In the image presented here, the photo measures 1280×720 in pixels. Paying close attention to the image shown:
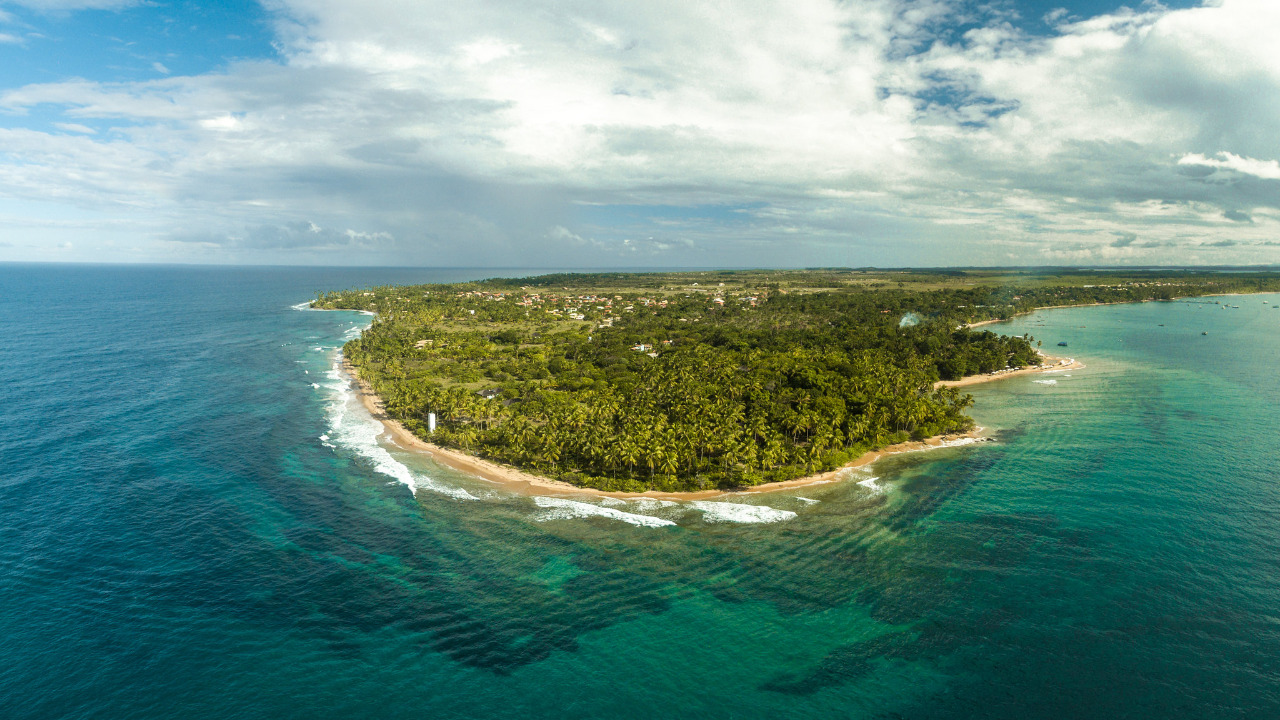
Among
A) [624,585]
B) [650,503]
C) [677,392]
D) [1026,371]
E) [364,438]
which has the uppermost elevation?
[677,392]

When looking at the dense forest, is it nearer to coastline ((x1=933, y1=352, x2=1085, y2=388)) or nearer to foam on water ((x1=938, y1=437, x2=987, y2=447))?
coastline ((x1=933, y1=352, x2=1085, y2=388))

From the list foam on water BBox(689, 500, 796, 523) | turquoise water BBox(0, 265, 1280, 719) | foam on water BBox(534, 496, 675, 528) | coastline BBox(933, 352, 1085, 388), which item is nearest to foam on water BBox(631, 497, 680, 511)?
turquoise water BBox(0, 265, 1280, 719)

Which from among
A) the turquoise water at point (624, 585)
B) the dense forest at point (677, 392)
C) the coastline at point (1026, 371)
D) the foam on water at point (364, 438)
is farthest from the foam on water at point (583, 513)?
the coastline at point (1026, 371)

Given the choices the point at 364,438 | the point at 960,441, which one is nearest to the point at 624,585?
the point at 364,438

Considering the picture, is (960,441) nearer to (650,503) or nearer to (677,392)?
(677,392)

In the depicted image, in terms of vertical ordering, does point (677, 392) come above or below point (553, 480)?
above

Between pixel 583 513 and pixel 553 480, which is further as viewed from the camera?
pixel 553 480

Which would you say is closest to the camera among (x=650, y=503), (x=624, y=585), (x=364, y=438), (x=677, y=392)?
(x=624, y=585)
